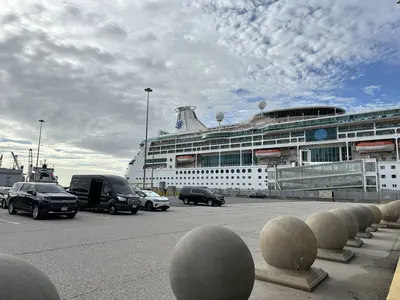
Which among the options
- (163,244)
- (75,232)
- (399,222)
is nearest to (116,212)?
(75,232)

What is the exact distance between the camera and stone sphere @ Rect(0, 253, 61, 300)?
1.83 m

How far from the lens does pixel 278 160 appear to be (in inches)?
2223

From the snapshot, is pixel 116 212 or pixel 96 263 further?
pixel 116 212

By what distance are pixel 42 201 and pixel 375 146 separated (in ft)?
154

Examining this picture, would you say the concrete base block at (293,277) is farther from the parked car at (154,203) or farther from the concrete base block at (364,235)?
the parked car at (154,203)

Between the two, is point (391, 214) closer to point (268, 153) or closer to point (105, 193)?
point (105, 193)

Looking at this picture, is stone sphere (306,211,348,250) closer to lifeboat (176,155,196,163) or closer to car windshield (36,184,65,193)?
car windshield (36,184,65,193)

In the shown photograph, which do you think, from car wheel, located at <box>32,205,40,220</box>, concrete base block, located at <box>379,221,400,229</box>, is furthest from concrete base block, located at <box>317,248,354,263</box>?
car wheel, located at <box>32,205,40,220</box>

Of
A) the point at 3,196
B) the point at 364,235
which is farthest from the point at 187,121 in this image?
the point at 364,235

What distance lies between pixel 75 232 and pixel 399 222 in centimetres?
1227

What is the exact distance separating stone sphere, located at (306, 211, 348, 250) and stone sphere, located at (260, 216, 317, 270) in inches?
60.3

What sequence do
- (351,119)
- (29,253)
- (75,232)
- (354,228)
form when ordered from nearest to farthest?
1. (29,253)
2. (354,228)
3. (75,232)
4. (351,119)

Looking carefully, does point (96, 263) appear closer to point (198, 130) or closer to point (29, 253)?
point (29, 253)

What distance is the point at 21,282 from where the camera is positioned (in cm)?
191
